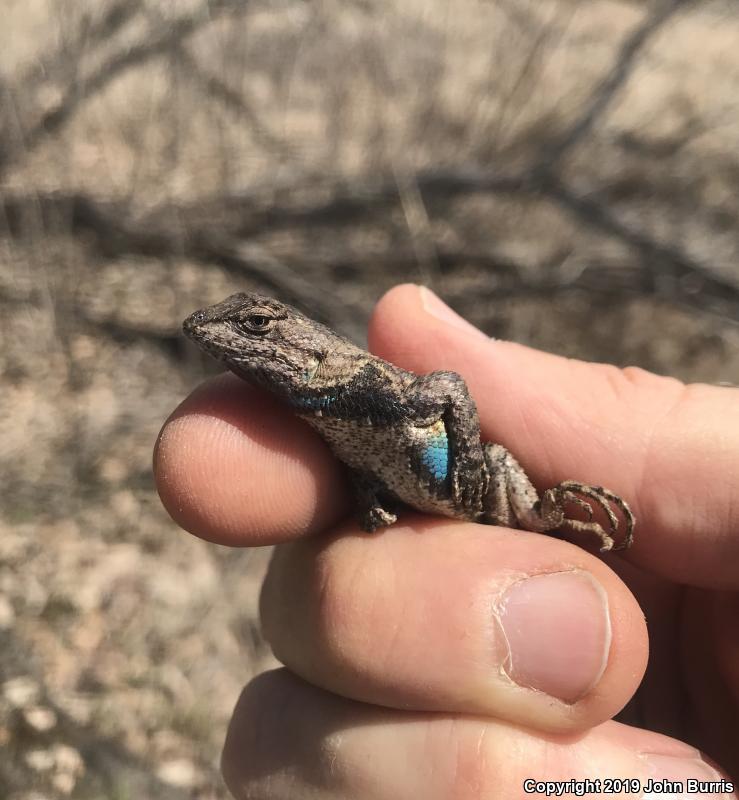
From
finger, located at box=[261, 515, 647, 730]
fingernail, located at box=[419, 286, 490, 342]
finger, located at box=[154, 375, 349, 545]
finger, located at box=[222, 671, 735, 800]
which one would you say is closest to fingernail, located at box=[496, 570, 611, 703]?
finger, located at box=[261, 515, 647, 730]

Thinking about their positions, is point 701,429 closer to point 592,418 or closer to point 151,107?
point 592,418

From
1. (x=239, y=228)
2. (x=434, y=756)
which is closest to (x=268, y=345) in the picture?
(x=434, y=756)

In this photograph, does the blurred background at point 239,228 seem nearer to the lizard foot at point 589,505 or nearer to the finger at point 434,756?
the finger at point 434,756

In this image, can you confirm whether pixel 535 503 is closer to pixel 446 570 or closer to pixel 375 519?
pixel 446 570

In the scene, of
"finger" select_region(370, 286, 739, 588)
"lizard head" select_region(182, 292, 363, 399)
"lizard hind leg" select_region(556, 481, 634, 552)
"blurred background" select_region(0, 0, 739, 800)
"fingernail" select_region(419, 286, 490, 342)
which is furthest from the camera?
"blurred background" select_region(0, 0, 739, 800)

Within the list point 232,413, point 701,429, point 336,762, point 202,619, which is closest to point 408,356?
point 232,413

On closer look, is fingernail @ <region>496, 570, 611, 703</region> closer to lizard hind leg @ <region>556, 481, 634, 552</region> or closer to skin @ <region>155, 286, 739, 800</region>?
skin @ <region>155, 286, 739, 800</region>

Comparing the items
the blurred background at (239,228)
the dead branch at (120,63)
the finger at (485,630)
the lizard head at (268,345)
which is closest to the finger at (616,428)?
the finger at (485,630)
